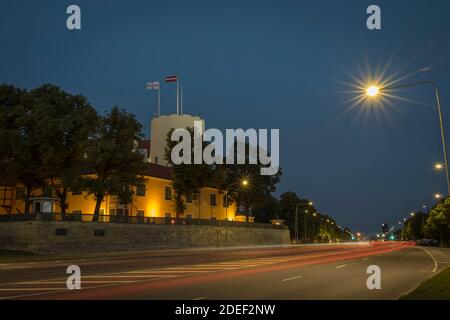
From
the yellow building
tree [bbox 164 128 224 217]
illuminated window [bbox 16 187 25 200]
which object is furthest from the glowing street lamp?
illuminated window [bbox 16 187 25 200]

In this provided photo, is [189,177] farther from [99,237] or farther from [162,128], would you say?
[162,128]

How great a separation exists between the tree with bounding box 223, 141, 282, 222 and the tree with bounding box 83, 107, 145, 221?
104ft

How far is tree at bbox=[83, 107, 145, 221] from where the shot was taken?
5544 centimetres

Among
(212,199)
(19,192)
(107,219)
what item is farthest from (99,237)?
(212,199)

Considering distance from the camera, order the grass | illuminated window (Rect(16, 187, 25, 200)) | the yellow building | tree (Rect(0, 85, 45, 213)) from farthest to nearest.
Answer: illuminated window (Rect(16, 187, 25, 200)) < the yellow building < tree (Rect(0, 85, 45, 213)) < the grass

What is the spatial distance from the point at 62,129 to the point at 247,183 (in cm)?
4301

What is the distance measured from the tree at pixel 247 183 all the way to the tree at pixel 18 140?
4051cm

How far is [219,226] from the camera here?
75.3 m

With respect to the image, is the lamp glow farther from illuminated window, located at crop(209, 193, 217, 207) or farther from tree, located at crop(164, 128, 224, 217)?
illuminated window, located at crop(209, 193, 217, 207)

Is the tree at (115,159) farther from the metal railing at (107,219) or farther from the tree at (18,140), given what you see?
the tree at (18,140)

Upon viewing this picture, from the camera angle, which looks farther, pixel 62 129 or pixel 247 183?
pixel 247 183

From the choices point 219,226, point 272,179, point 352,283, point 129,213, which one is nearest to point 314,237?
point 272,179

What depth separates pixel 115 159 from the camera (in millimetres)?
56781
